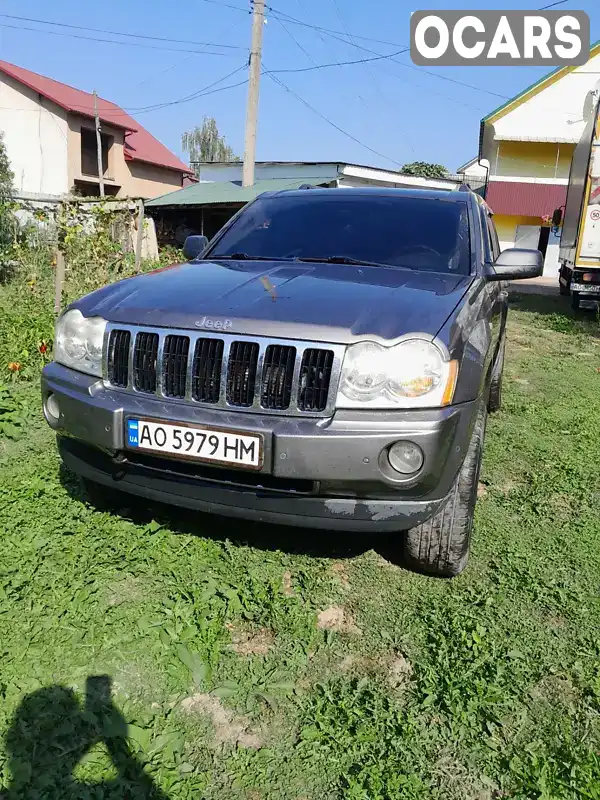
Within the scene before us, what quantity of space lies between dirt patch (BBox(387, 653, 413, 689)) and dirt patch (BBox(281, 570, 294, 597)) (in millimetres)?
552

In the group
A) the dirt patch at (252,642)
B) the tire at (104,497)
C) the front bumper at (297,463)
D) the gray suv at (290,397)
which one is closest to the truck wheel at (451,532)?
the gray suv at (290,397)

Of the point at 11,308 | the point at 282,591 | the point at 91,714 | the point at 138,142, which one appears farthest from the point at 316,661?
the point at 138,142

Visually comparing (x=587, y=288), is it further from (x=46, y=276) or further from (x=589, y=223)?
(x=46, y=276)

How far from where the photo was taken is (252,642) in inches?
93.7

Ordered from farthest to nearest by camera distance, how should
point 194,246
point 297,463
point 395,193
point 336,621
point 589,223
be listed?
point 589,223 < point 194,246 < point 395,193 < point 336,621 < point 297,463

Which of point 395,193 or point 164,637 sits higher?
point 395,193

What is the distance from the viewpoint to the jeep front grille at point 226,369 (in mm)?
2311

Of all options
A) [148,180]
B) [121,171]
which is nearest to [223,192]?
[121,171]

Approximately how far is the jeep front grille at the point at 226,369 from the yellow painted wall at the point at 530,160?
25.7m

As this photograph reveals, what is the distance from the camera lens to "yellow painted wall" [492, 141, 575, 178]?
2497cm

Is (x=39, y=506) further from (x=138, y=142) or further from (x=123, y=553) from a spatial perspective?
(x=138, y=142)

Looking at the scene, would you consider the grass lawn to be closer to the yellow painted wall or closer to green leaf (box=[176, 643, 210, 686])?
green leaf (box=[176, 643, 210, 686])

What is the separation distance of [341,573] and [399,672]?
2.18 feet

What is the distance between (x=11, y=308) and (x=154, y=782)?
21.6ft
